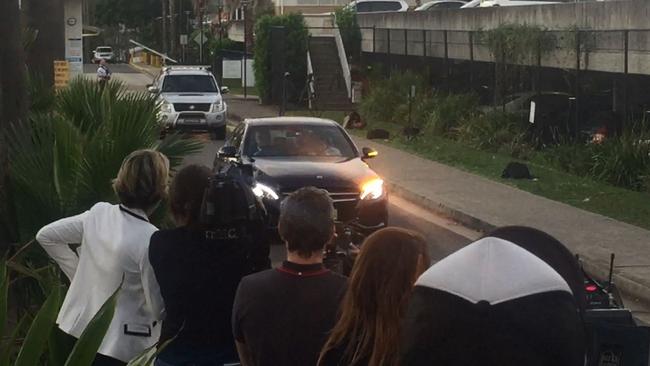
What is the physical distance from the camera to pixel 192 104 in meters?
31.3

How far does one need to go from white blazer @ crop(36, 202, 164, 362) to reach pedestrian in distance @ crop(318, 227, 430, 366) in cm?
158

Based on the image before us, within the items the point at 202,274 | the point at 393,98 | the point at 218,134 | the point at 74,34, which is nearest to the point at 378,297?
the point at 202,274

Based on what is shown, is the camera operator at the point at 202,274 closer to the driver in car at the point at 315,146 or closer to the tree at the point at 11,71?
the tree at the point at 11,71

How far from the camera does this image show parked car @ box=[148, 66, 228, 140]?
3089cm

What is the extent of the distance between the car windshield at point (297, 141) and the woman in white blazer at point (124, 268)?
31.9ft

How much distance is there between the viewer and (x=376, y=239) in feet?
12.4

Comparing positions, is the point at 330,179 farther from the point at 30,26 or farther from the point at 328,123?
the point at 30,26

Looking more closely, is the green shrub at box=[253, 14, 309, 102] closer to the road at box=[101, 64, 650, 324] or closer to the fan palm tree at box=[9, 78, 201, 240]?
the road at box=[101, 64, 650, 324]

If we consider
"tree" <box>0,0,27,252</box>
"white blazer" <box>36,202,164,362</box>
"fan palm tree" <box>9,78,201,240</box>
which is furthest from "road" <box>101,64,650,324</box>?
"white blazer" <box>36,202,164,362</box>

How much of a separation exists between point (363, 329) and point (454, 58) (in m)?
28.6

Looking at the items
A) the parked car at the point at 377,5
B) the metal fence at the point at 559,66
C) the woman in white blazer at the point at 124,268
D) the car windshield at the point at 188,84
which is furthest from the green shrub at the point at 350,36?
the woman in white blazer at the point at 124,268

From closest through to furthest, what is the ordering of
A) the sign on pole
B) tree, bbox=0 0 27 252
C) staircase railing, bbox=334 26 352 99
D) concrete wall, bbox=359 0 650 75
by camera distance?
Answer: tree, bbox=0 0 27 252 < the sign on pole < concrete wall, bbox=359 0 650 75 < staircase railing, bbox=334 26 352 99

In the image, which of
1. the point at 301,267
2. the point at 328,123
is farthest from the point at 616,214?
the point at 301,267

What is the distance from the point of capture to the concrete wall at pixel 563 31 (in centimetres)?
2222
